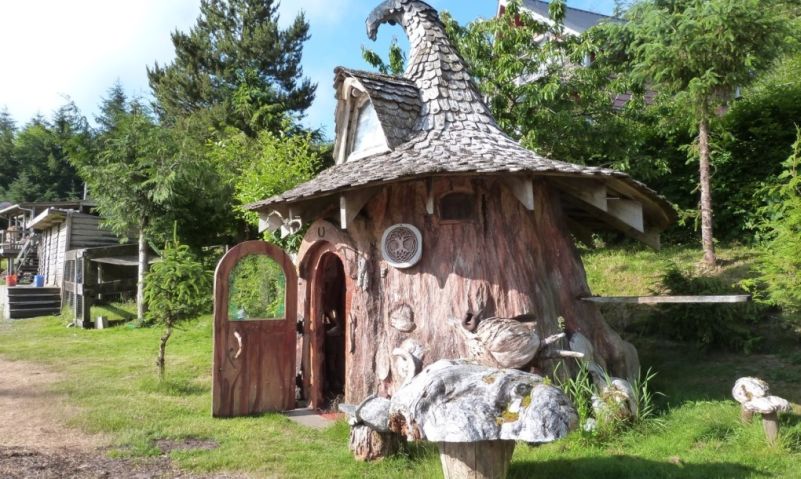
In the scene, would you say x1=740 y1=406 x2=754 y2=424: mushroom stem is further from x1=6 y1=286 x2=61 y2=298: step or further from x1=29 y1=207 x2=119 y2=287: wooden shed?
x1=6 y1=286 x2=61 y2=298: step

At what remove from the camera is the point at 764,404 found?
5.30 meters

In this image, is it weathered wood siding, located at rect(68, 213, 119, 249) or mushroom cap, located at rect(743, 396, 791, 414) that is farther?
weathered wood siding, located at rect(68, 213, 119, 249)

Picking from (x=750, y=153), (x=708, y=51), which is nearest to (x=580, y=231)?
(x=708, y=51)

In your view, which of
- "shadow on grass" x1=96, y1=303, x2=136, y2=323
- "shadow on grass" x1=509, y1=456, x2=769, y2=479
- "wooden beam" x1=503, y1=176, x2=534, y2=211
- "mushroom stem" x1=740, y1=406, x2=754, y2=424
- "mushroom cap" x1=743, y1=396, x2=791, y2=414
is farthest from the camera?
"shadow on grass" x1=96, y1=303, x2=136, y2=323

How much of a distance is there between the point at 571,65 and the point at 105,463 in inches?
470

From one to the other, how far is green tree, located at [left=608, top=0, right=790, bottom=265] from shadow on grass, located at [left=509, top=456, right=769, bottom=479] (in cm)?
663

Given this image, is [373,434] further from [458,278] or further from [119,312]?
[119,312]

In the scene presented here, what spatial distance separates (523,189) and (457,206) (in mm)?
849

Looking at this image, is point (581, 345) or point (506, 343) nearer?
point (506, 343)

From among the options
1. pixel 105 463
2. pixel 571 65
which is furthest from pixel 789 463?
pixel 571 65

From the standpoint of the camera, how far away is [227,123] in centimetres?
2356

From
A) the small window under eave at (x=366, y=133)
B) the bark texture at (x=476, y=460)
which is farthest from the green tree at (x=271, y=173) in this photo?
the bark texture at (x=476, y=460)

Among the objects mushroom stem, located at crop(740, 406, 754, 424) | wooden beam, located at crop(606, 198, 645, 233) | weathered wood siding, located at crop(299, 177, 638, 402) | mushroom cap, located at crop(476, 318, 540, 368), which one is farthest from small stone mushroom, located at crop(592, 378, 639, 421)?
wooden beam, located at crop(606, 198, 645, 233)

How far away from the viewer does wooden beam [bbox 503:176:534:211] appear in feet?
19.9
